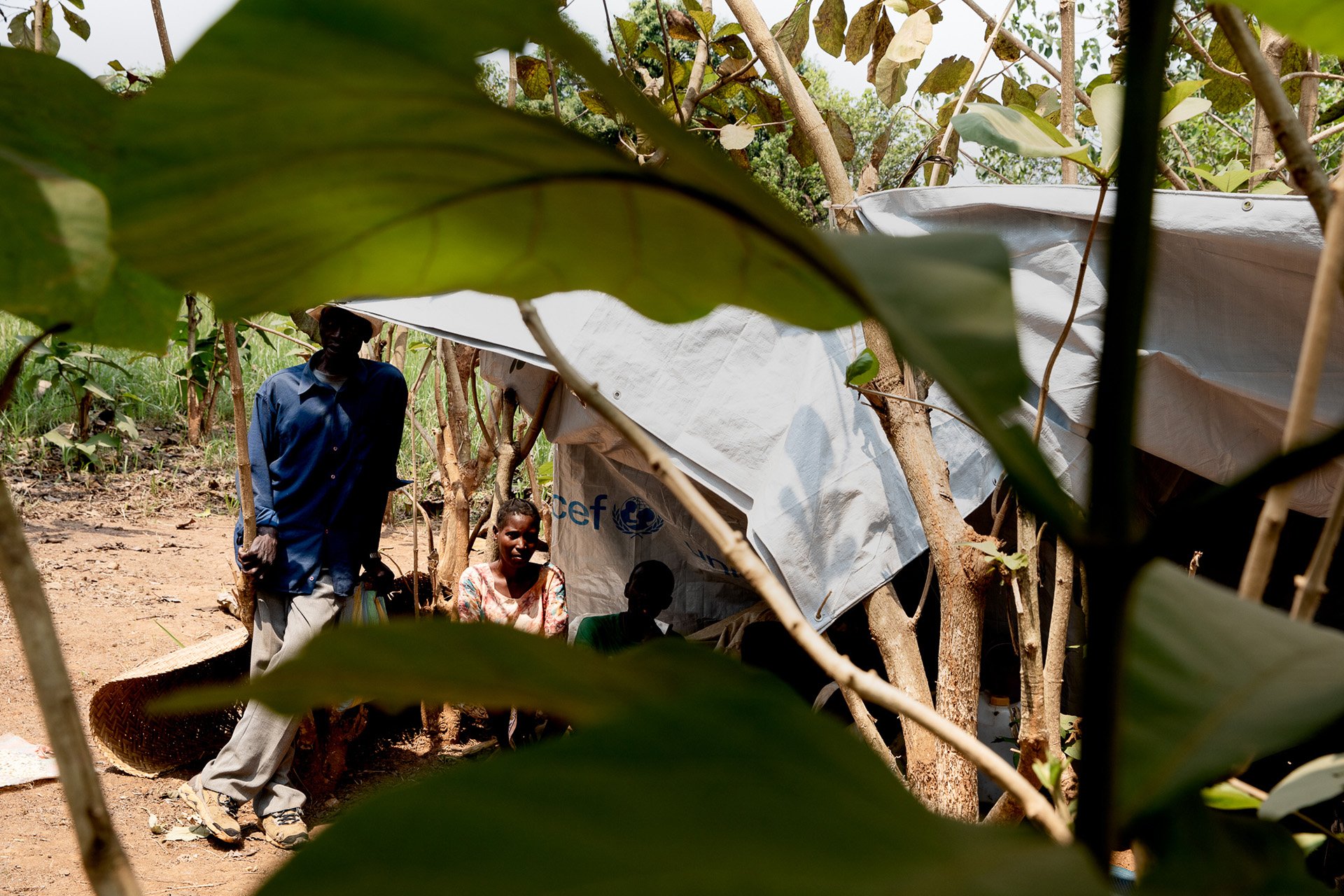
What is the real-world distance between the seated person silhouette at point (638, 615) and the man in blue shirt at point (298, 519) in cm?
89

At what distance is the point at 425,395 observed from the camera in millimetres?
7574

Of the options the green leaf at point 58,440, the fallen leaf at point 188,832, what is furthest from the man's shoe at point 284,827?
the green leaf at point 58,440

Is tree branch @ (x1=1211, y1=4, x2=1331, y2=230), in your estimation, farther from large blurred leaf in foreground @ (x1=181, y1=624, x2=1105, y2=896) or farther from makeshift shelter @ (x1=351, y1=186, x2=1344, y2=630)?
makeshift shelter @ (x1=351, y1=186, x2=1344, y2=630)

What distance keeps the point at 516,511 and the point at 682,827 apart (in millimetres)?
3491

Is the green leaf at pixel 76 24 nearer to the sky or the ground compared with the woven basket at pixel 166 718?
nearer to the sky

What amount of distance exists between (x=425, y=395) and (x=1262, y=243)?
6.50 m

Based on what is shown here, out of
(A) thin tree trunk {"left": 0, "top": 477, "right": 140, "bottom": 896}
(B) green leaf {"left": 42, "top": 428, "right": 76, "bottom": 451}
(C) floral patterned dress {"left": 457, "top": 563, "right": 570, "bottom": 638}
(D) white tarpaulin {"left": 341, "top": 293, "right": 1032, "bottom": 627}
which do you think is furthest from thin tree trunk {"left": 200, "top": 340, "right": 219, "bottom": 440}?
(A) thin tree trunk {"left": 0, "top": 477, "right": 140, "bottom": 896}

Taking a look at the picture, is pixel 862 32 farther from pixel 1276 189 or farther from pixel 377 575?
pixel 377 575

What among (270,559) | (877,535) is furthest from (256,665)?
(877,535)

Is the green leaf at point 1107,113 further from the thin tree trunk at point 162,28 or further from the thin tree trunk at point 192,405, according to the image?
the thin tree trunk at point 192,405

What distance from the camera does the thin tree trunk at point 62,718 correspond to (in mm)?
223

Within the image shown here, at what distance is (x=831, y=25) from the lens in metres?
2.47

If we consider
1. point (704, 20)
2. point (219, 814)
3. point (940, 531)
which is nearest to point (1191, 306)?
point (940, 531)

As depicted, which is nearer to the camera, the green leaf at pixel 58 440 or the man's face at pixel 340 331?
the man's face at pixel 340 331
